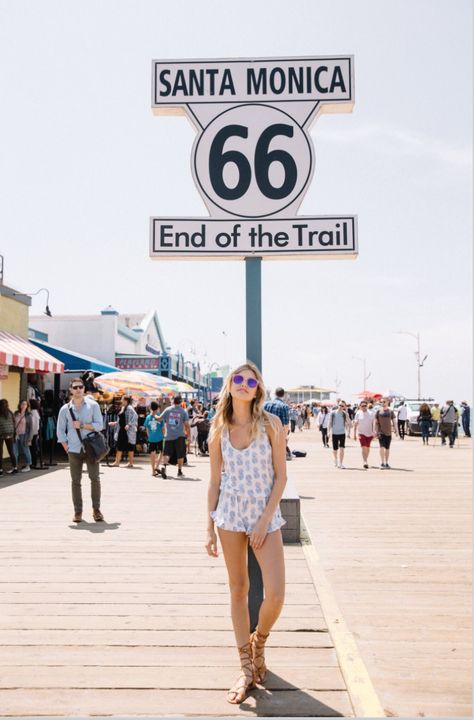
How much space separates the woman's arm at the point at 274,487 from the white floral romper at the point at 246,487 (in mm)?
28

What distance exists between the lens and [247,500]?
3482 mm

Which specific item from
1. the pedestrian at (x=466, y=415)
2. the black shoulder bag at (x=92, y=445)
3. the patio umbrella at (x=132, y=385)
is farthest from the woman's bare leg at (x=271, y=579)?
the pedestrian at (x=466, y=415)

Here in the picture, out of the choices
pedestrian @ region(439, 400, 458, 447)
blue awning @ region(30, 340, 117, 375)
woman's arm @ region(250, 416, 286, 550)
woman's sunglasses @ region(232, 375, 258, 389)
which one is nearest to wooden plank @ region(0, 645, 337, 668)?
woman's arm @ region(250, 416, 286, 550)

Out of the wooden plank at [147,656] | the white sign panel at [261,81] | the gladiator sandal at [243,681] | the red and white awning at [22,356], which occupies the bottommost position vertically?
the wooden plank at [147,656]

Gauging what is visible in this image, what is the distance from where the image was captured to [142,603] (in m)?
5.08

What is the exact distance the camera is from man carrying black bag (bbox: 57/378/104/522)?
8.30 meters

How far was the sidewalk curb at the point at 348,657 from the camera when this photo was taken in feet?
11.0

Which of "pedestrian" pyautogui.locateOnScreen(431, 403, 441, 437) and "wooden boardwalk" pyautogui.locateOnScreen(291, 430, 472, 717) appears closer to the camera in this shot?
"wooden boardwalk" pyautogui.locateOnScreen(291, 430, 472, 717)

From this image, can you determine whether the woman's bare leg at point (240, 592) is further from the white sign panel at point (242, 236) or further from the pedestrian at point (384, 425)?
the pedestrian at point (384, 425)

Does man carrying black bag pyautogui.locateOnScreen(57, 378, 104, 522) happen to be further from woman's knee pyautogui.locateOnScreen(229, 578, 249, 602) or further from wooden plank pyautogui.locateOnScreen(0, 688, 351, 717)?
woman's knee pyautogui.locateOnScreen(229, 578, 249, 602)

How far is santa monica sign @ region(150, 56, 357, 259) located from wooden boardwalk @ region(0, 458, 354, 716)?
252 centimetres

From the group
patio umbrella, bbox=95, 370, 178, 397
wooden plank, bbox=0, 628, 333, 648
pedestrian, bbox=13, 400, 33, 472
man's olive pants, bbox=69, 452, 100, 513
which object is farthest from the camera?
patio umbrella, bbox=95, 370, 178, 397

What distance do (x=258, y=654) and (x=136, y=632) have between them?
1.19 metres

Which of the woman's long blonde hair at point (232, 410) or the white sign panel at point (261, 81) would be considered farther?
the white sign panel at point (261, 81)
